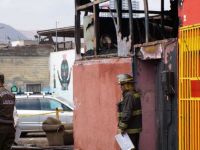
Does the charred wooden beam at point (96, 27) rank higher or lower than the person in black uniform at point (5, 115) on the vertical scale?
higher

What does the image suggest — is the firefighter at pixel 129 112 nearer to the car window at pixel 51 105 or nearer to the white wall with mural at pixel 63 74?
the car window at pixel 51 105

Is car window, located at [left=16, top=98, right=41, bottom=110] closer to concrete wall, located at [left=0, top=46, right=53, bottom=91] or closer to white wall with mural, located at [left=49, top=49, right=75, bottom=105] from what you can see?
white wall with mural, located at [left=49, top=49, right=75, bottom=105]

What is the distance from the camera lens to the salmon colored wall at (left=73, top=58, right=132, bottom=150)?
10.7 m

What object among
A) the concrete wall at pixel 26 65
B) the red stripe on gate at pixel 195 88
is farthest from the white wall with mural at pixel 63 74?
the red stripe on gate at pixel 195 88

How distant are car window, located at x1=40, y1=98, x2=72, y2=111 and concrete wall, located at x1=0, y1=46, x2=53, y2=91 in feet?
56.8

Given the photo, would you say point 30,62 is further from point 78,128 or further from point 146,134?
point 146,134

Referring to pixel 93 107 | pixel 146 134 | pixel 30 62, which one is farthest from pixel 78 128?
pixel 30 62

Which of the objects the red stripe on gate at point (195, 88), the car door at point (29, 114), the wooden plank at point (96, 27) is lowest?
the car door at point (29, 114)

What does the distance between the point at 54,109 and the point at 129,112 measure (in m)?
10.3

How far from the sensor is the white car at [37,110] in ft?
59.3

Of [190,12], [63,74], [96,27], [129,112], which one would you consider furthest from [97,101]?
[63,74]

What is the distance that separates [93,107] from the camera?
38.3ft

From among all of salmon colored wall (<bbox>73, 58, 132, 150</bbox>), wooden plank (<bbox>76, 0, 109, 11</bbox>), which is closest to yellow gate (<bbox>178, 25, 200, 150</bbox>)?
salmon colored wall (<bbox>73, 58, 132, 150</bbox>)

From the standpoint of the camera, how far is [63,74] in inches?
1093
